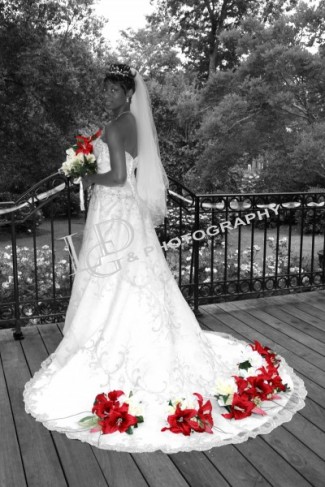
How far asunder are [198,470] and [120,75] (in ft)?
7.64

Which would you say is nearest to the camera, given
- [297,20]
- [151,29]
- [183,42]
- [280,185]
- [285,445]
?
[285,445]

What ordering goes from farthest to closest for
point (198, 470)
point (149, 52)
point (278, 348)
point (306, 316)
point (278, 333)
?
point (149, 52) → point (306, 316) → point (278, 333) → point (278, 348) → point (198, 470)

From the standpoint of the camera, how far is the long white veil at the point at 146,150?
321cm

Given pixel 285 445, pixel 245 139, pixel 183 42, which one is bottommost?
pixel 285 445

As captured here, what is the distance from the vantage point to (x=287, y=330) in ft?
14.4

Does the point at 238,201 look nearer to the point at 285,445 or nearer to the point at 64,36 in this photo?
the point at 285,445

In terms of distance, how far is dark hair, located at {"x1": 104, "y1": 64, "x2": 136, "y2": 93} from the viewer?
9.95 ft

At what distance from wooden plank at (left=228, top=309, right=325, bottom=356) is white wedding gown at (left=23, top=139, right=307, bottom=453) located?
60cm

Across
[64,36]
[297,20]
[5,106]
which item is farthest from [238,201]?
[64,36]

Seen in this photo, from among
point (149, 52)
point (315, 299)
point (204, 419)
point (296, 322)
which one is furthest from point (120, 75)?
point (149, 52)

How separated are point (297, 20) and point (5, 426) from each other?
22.0 ft

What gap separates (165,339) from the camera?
3135mm

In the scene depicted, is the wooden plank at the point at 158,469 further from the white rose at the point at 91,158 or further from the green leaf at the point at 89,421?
the white rose at the point at 91,158

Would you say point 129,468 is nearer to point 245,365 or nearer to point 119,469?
point 119,469
